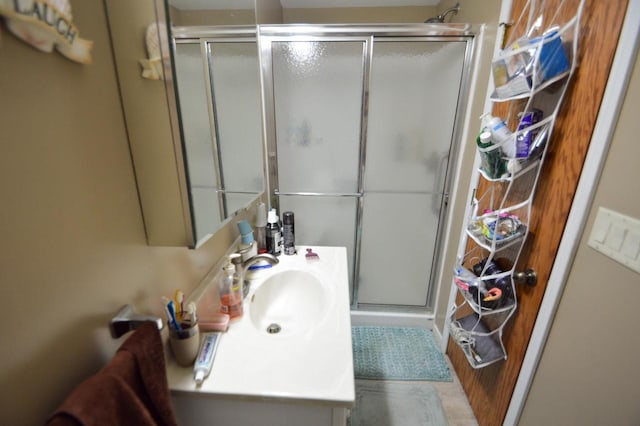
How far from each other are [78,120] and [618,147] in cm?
120

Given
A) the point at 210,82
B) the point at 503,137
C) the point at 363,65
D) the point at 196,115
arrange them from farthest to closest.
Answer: the point at 363,65 → the point at 503,137 → the point at 210,82 → the point at 196,115

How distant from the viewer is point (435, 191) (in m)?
1.66

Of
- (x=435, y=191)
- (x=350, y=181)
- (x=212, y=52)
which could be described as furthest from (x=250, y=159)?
(x=435, y=191)

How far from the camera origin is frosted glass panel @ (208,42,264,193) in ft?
2.97

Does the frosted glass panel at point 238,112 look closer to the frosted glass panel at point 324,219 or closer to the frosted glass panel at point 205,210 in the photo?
the frosted glass panel at point 205,210

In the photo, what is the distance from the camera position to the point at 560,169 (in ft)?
2.74

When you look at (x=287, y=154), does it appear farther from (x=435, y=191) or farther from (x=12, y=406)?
(x=12, y=406)

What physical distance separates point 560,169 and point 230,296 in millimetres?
1122

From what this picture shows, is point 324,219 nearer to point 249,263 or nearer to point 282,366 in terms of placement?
point 249,263

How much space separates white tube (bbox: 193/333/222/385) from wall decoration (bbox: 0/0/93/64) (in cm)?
65

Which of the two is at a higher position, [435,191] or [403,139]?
[403,139]

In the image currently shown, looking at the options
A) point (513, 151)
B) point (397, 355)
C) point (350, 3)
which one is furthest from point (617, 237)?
point (350, 3)

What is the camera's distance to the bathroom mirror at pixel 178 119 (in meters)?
0.48

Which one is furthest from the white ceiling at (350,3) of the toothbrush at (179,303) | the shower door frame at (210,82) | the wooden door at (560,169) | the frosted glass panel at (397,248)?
the toothbrush at (179,303)
